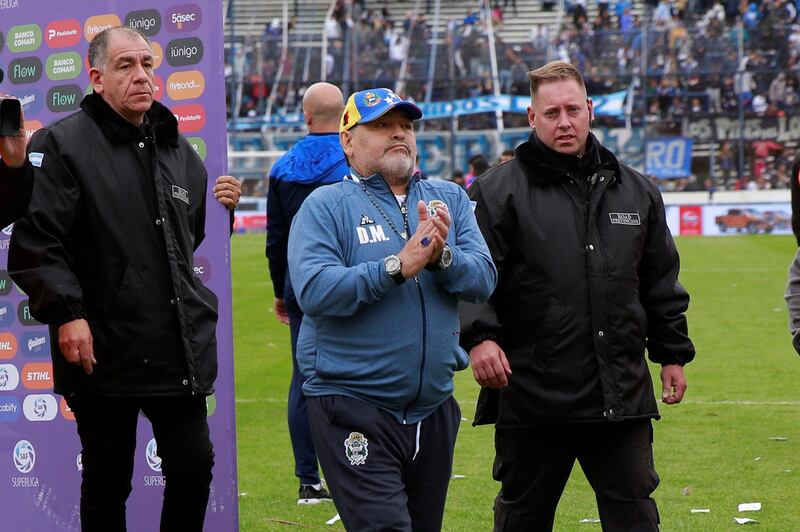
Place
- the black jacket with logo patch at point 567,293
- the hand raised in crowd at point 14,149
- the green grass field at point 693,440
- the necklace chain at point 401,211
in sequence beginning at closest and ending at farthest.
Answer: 1. the hand raised in crowd at point 14,149
2. the necklace chain at point 401,211
3. the black jacket with logo patch at point 567,293
4. the green grass field at point 693,440

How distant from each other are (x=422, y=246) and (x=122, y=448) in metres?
1.49

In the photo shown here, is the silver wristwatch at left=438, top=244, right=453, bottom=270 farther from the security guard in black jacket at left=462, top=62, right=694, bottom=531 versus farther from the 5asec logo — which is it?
the 5asec logo

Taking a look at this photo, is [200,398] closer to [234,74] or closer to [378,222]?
[378,222]

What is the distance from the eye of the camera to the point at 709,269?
850 inches

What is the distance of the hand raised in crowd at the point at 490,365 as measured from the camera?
4.44 m

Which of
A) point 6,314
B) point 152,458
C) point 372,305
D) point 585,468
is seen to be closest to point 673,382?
point 585,468

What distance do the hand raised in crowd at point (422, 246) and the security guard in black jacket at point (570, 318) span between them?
66cm

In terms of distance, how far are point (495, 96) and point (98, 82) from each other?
3121cm

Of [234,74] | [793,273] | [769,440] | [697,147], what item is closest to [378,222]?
[793,273]

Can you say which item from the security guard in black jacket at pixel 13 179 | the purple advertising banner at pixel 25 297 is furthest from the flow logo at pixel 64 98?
the security guard in black jacket at pixel 13 179

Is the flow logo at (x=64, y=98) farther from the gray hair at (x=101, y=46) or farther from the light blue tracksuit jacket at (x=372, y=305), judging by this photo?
the light blue tracksuit jacket at (x=372, y=305)

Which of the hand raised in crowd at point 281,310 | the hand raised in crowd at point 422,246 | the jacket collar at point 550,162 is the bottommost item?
the hand raised in crowd at point 281,310

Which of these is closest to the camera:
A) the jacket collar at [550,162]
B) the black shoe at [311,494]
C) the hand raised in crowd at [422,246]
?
the hand raised in crowd at [422,246]

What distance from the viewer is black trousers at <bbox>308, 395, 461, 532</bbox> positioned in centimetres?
402
